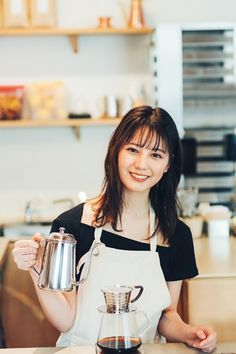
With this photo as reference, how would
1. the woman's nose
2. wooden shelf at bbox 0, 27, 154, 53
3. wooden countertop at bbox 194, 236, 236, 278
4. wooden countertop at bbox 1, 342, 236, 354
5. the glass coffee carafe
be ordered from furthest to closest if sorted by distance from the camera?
wooden shelf at bbox 0, 27, 154, 53 < wooden countertop at bbox 194, 236, 236, 278 < the woman's nose < wooden countertop at bbox 1, 342, 236, 354 < the glass coffee carafe

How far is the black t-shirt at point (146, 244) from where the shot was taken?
2.07 metres

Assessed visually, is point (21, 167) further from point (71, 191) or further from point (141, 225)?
point (141, 225)

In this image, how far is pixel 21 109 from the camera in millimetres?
3674

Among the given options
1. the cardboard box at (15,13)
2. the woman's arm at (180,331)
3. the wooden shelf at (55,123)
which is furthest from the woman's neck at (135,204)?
the cardboard box at (15,13)

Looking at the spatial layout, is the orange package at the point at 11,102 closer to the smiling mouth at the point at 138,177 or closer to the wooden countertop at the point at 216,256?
Answer: the wooden countertop at the point at 216,256

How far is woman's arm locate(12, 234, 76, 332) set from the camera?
5.73 feet

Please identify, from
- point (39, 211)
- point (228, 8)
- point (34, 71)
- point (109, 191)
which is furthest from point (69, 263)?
point (228, 8)

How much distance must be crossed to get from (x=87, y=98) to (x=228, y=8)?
0.94 meters

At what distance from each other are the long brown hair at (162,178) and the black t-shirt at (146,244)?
0.04 meters

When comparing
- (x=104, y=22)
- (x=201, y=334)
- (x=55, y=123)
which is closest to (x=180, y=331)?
(x=201, y=334)

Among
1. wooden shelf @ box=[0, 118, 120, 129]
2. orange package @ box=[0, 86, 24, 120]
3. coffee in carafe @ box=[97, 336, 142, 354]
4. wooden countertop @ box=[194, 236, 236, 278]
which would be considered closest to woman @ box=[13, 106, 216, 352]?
coffee in carafe @ box=[97, 336, 142, 354]

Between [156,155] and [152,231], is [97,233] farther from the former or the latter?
[156,155]

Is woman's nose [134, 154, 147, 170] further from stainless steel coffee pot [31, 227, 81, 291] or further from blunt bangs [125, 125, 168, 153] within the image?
stainless steel coffee pot [31, 227, 81, 291]

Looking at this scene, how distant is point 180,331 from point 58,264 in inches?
19.2
